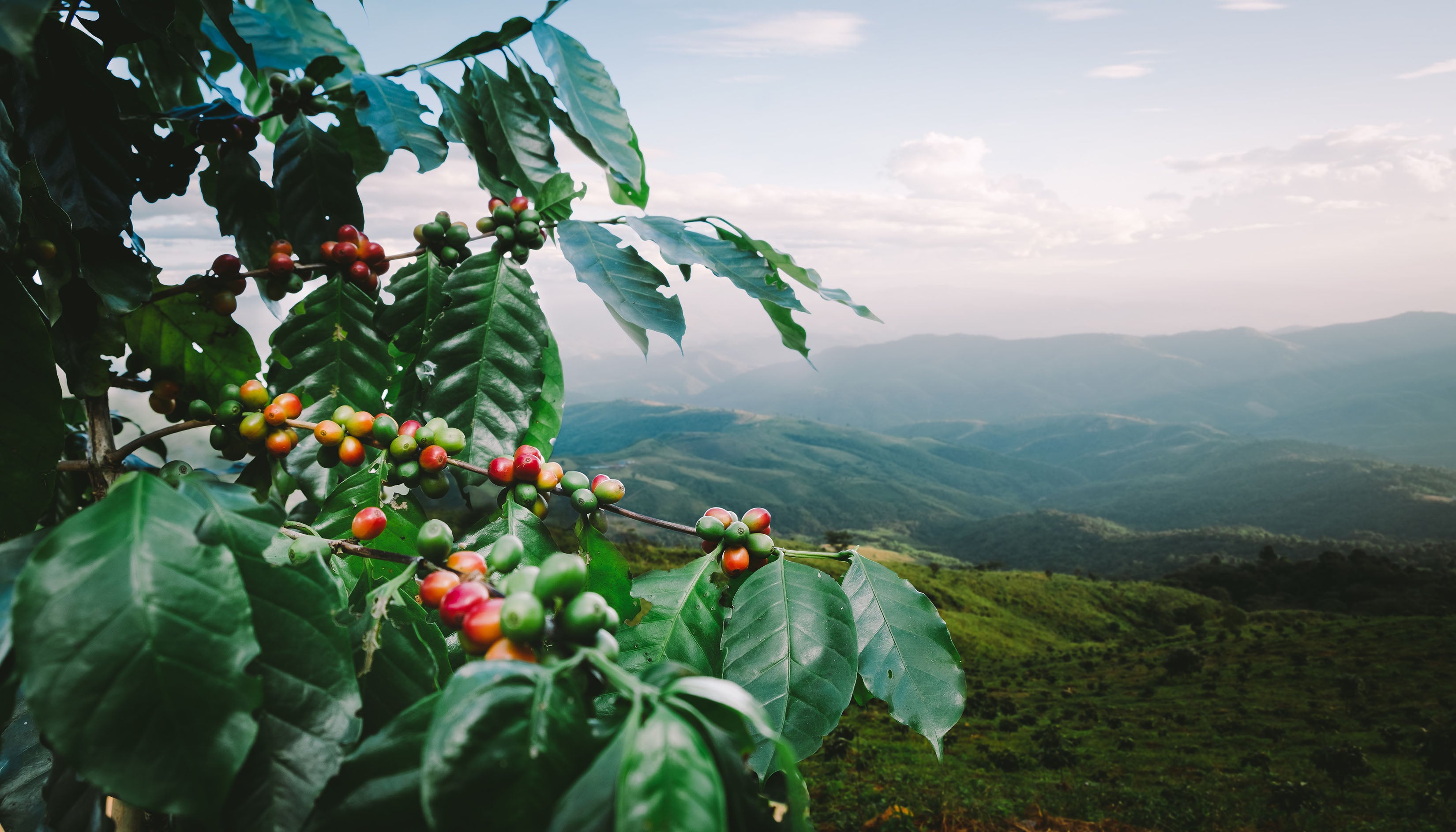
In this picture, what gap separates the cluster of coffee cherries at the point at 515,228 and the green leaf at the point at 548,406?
23 cm

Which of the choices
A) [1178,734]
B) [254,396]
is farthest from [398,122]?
[1178,734]

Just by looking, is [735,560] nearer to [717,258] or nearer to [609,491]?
[609,491]

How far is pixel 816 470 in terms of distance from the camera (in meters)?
192

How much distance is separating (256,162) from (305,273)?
0.37 metres

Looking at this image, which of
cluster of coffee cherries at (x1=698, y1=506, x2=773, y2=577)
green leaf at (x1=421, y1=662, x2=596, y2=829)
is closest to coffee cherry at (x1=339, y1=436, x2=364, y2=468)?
cluster of coffee cherries at (x1=698, y1=506, x2=773, y2=577)

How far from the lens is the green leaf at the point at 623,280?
1.33 m

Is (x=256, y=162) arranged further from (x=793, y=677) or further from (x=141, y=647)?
(x=793, y=677)

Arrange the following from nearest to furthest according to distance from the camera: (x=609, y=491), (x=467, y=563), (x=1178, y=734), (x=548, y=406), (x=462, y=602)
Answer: (x=462, y=602)
(x=467, y=563)
(x=609, y=491)
(x=548, y=406)
(x=1178, y=734)

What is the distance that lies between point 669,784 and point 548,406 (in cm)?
135

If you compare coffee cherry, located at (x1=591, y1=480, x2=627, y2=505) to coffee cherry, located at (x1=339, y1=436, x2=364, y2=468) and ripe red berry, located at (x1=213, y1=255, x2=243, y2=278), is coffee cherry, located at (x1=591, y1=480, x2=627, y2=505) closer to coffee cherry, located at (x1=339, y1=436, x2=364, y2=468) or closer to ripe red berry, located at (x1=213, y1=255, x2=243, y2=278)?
coffee cherry, located at (x1=339, y1=436, x2=364, y2=468)

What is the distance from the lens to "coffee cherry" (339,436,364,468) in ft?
4.66

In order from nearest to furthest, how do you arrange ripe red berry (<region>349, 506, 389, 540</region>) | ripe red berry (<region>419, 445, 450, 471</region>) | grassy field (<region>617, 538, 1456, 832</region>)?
1. ripe red berry (<region>349, 506, 389, 540</region>)
2. ripe red berry (<region>419, 445, 450, 471</region>)
3. grassy field (<region>617, 538, 1456, 832</region>)

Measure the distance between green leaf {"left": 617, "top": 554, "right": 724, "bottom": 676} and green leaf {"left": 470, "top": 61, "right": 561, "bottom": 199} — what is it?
993 mm

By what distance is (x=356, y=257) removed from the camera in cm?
174
